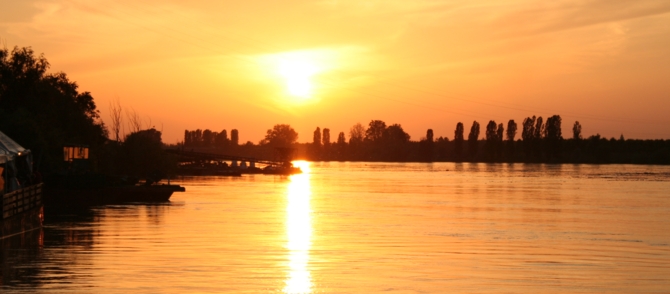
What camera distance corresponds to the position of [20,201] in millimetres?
34719

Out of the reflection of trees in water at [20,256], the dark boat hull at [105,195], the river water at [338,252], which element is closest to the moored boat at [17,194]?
the reflection of trees in water at [20,256]

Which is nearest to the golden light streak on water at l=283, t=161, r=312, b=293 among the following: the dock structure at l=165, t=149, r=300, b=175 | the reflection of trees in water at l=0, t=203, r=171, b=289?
the reflection of trees in water at l=0, t=203, r=171, b=289

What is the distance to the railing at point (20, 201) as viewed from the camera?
106 ft

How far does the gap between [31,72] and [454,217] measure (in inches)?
1633

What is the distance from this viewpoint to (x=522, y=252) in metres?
32.5

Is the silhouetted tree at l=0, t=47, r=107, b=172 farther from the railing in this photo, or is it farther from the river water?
the railing

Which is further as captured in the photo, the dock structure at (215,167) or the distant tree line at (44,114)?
the dock structure at (215,167)

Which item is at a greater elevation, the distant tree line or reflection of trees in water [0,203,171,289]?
the distant tree line

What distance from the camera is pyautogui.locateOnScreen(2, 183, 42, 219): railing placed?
3244 cm

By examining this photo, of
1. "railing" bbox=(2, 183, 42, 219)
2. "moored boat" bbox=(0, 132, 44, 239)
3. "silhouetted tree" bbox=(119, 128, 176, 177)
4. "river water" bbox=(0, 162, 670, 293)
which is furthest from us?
"silhouetted tree" bbox=(119, 128, 176, 177)

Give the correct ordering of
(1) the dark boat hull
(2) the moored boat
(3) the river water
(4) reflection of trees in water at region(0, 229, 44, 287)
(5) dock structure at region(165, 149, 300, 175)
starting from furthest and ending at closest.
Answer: (5) dock structure at region(165, 149, 300, 175)
(1) the dark boat hull
(2) the moored boat
(3) the river water
(4) reflection of trees in water at region(0, 229, 44, 287)

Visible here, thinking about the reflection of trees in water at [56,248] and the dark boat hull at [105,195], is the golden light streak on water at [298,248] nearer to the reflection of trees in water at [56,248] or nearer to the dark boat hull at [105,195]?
the reflection of trees in water at [56,248]

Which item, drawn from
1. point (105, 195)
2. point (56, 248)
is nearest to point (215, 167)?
point (105, 195)

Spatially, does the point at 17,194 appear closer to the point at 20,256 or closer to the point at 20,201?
the point at 20,201
